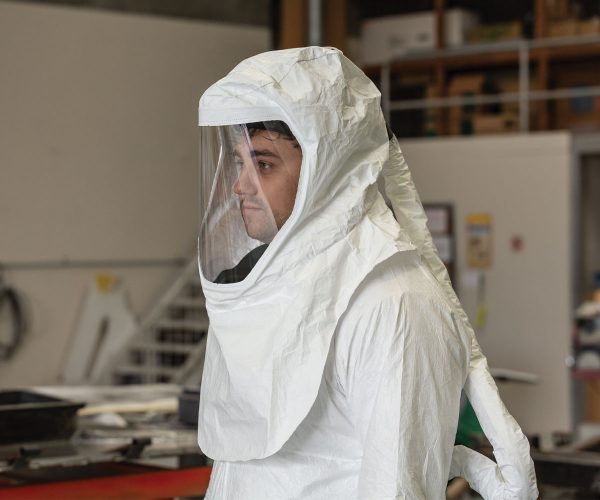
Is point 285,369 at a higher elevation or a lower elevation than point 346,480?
higher

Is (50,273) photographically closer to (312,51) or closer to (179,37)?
(179,37)

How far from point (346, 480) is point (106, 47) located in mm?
7064

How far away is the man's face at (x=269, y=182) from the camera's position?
5.49 ft

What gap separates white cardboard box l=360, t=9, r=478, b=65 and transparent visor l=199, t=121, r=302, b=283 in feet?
26.7

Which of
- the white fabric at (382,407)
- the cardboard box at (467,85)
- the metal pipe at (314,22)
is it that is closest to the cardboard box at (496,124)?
the cardboard box at (467,85)

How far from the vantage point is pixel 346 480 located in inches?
64.6

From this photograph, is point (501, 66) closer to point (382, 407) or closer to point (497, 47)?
point (497, 47)

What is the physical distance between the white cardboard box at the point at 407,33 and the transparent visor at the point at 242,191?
26.7 feet

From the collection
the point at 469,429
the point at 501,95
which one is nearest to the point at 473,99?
the point at 501,95

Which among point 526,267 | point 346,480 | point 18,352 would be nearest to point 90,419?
point 346,480

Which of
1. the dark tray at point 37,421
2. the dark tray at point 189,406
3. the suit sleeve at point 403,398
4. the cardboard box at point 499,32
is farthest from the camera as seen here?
the cardboard box at point 499,32

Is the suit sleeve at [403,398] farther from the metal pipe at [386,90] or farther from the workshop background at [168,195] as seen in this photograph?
the metal pipe at [386,90]

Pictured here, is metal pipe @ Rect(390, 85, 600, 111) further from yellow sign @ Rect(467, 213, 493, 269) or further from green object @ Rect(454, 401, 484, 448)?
green object @ Rect(454, 401, 484, 448)

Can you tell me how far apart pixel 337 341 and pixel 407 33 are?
8524 millimetres
